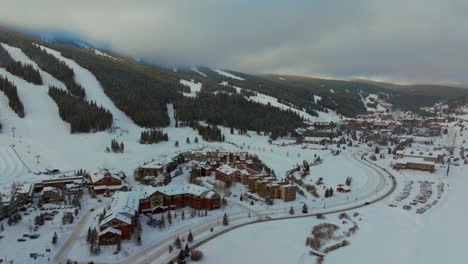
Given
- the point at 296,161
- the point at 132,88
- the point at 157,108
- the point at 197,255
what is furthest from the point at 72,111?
the point at 197,255

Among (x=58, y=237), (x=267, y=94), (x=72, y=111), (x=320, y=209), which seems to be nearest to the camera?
(x=58, y=237)

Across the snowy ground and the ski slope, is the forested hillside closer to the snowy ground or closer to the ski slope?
the ski slope

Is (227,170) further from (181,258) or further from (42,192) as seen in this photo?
(42,192)

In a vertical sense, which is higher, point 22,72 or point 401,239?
point 22,72

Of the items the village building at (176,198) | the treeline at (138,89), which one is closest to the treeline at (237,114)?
the treeline at (138,89)

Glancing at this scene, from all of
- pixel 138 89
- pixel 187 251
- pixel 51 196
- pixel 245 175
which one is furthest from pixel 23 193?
pixel 138 89

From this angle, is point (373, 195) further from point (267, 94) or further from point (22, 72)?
point (267, 94)

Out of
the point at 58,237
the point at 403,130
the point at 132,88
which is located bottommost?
the point at 58,237

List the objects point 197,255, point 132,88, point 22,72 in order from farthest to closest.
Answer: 1. point 132,88
2. point 22,72
3. point 197,255
